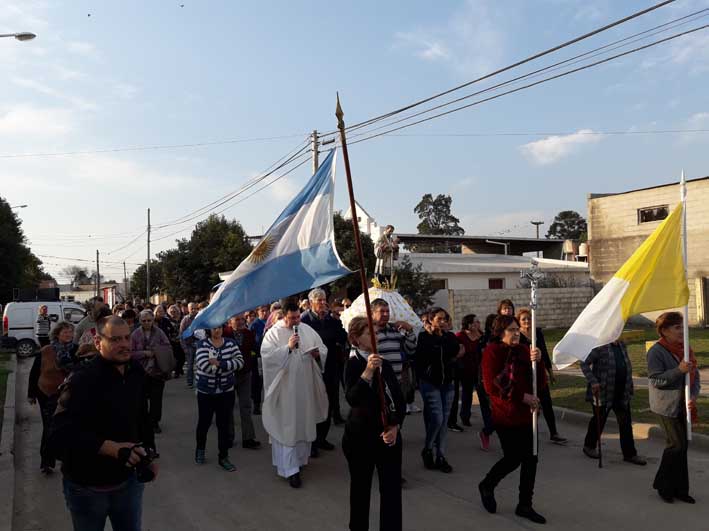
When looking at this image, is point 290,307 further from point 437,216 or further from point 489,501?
point 437,216

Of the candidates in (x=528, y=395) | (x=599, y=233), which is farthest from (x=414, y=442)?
(x=599, y=233)

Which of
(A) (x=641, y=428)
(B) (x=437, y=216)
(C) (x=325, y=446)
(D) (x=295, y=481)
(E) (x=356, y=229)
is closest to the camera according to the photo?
(E) (x=356, y=229)

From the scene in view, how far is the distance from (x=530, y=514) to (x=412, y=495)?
1.20m

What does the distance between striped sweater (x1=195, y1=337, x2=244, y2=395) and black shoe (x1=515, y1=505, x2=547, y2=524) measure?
3.44 meters

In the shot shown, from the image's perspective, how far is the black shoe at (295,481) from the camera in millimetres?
6770

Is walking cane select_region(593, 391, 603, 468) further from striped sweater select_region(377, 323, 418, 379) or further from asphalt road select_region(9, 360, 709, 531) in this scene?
striped sweater select_region(377, 323, 418, 379)

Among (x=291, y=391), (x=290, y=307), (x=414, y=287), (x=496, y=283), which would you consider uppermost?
(x=496, y=283)

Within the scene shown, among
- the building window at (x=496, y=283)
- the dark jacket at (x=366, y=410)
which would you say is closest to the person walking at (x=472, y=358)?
the dark jacket at (x=366, y=410)

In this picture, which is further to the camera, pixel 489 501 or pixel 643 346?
pixel 643 346

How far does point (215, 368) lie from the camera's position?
7.50 m

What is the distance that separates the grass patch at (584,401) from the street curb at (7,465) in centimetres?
744

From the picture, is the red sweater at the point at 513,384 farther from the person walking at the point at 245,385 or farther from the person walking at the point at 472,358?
the person walking at the point at 245,385

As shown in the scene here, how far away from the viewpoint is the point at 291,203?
6445 millimetres

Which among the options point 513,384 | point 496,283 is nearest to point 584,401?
point 513,384
